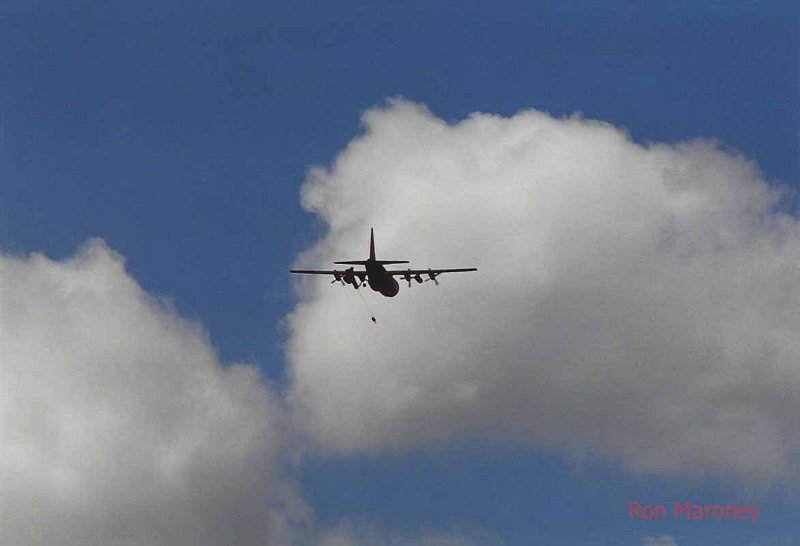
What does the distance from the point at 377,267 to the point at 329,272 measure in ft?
27.2

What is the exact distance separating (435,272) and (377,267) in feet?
38.5

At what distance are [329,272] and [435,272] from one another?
1925 centimetres

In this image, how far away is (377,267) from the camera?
7638 inches

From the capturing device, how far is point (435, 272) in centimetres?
19988

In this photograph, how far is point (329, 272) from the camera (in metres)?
194
